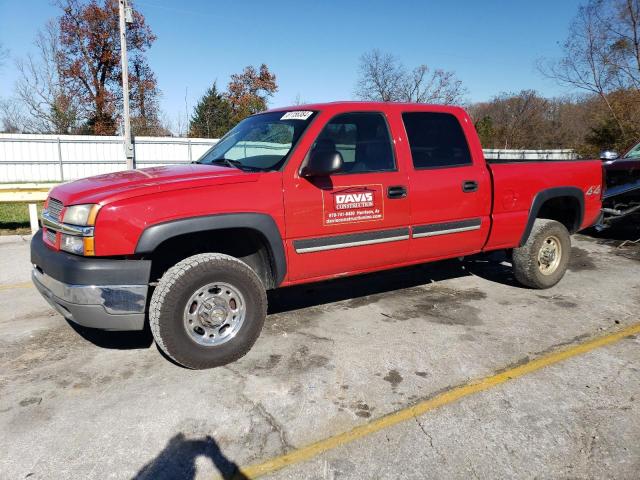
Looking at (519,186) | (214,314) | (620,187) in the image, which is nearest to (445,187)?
(519,186)

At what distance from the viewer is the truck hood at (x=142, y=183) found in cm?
325

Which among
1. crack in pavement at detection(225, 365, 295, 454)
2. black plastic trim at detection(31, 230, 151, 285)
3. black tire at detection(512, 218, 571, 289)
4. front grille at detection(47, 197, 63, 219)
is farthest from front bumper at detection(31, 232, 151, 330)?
black tire at detection(512, 218, 571, 289)

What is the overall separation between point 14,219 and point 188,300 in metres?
9.58

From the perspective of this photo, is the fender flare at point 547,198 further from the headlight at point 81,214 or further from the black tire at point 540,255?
the headlight at point 81,214

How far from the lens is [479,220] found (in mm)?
4730

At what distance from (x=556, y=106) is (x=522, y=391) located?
148ft

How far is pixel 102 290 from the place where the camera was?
3178mm

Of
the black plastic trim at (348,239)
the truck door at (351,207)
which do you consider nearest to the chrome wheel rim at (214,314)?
the truck door at (351,207)

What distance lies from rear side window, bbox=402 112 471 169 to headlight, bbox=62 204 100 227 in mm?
2596

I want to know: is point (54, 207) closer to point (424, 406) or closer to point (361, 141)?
point (361, 141)

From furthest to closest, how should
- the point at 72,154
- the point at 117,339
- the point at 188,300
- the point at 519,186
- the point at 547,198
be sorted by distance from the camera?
the point at 72,154 → the point at 547,198 → the point at 519,186 → the point at 117,339 → the point at 188,300

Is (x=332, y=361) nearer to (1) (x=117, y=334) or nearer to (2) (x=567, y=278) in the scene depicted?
(1) (x=117, y=334)

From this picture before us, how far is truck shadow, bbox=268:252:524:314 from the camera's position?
5.17 meters

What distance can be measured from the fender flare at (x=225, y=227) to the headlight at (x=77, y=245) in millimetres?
297
